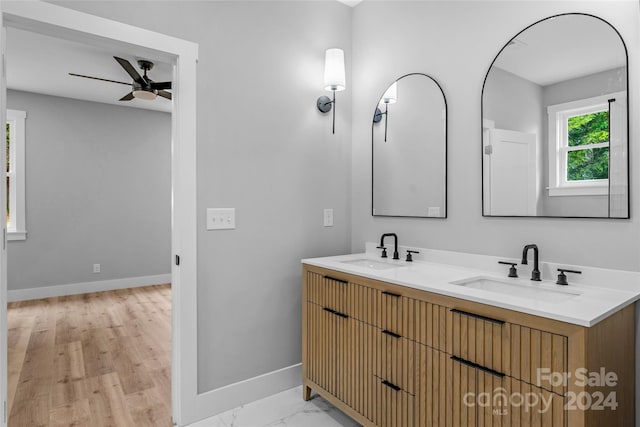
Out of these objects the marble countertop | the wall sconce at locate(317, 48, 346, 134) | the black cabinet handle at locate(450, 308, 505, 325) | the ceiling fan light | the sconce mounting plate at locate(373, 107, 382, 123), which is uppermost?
the ceiling fan light

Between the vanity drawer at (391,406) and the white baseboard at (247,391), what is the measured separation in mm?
782

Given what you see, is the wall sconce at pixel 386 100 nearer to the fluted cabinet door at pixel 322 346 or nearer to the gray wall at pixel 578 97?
the gray wall at pixel 578 97

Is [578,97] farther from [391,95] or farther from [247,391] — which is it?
[247,391]

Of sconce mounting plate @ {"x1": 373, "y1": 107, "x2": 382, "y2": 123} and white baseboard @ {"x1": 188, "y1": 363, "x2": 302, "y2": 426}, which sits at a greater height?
sconce mounting plate @ {"x1": 373, "y1": 107, "x2": 382, "y2": 123}

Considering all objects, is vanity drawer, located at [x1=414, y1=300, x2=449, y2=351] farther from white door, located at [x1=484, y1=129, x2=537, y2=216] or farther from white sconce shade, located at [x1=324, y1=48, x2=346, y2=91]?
white sconce shade, located at [x1=324, y1=48, x2=346, y2=91]

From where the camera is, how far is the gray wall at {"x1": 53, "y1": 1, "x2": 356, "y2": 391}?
2082 millimetres

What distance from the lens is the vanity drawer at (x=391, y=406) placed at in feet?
5.32

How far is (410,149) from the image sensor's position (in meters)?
2.34

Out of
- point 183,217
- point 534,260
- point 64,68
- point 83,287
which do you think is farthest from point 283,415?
point 83,287

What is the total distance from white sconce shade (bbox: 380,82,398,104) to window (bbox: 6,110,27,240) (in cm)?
458

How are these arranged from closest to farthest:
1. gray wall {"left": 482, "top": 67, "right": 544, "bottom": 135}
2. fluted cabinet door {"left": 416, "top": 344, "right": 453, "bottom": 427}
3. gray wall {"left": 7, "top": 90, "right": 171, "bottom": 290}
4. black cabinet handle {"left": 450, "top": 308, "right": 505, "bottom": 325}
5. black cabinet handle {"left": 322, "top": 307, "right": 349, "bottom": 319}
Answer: black cabinet handle {"left": 450, "top": 308, "right": 505, "bottom": 325} → fluted cabinet door {"left": 416, "top": 344, "right": 453, "bottom": 427} → gray wall {"left": 482, "top": 67, "right": 544, "bottom": 135} → black cabinet handle {"left": 322, "top": 307, "right": 349, "bottom": 319} → gray wall {"left": 7, "top": 90, "right": 171, "bottom": 290}

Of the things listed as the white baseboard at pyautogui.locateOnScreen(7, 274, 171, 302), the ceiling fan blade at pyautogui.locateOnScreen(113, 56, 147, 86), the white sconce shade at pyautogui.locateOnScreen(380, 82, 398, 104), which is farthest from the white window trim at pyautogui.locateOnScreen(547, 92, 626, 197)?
the white baseboard at pyautogui.locateOnScreen(7, 274, 171, 302)

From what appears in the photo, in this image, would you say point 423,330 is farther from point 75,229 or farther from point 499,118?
point 75,229

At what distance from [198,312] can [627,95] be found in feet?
7.22
